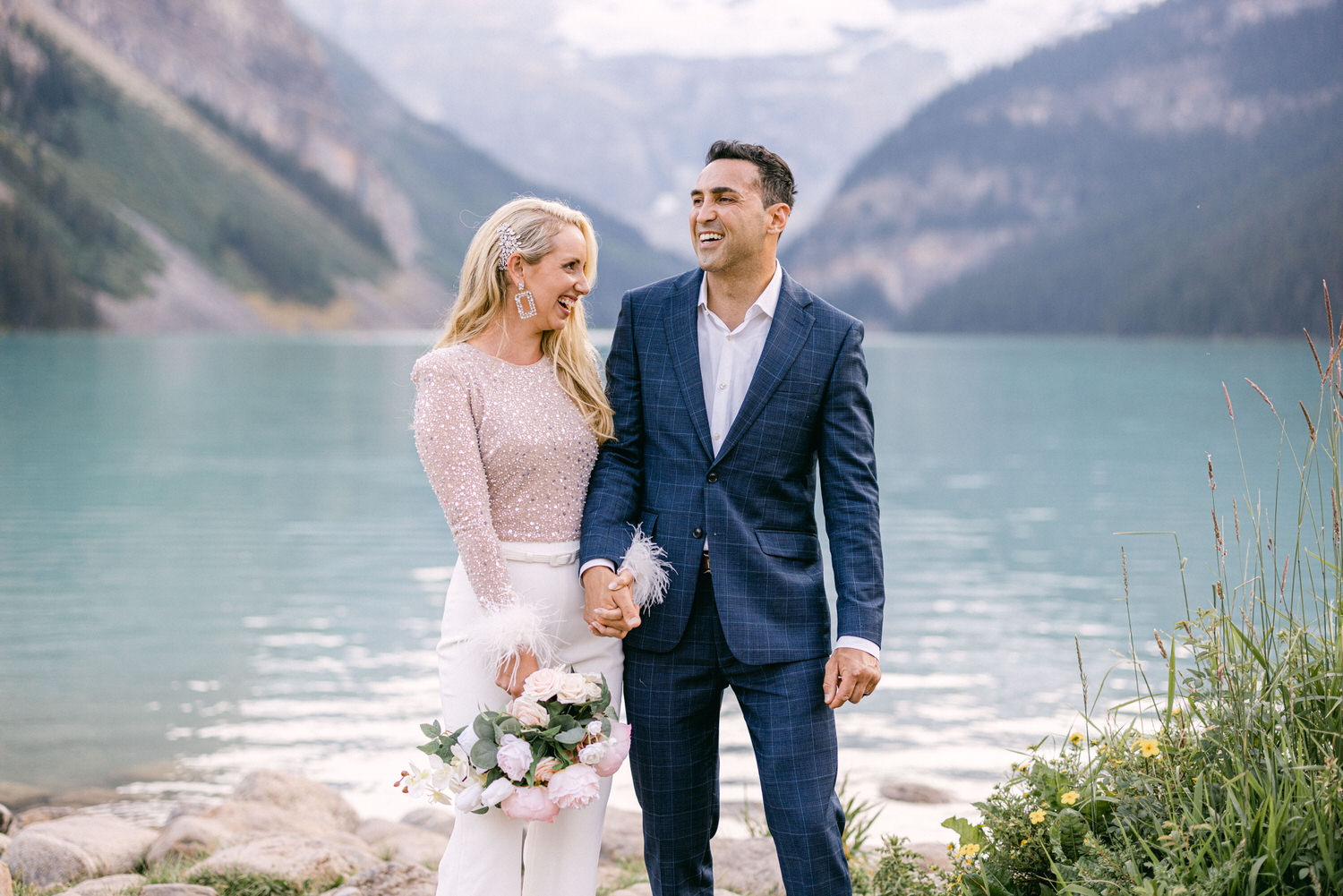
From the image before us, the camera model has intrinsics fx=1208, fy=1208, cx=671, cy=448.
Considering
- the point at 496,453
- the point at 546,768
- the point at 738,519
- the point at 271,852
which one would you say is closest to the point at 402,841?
the point at 271,852

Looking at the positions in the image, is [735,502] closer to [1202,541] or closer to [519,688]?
[519,688]

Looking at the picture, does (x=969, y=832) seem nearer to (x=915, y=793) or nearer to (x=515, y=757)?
(x=515, y=757)

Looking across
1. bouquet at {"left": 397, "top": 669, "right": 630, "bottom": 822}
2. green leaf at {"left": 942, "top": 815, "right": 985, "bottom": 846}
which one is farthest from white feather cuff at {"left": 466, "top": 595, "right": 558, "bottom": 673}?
green leaf at {"left": 942, "top": 815, "right": 985, "bottom": 846}

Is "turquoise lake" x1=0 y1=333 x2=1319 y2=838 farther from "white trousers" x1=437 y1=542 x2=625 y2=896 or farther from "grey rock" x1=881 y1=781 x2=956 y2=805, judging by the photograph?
"white trousers" x1=437 y1=542 x2=625 y2=896

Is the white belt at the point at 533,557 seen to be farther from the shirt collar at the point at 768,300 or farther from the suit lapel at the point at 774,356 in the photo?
the shirt collar at the point at 768,300

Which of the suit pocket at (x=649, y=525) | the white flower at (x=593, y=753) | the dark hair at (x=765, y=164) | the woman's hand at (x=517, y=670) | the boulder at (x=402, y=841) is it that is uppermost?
the dark hair at (x=765, y=164)

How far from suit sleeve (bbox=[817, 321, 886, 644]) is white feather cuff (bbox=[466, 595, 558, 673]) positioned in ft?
2.79

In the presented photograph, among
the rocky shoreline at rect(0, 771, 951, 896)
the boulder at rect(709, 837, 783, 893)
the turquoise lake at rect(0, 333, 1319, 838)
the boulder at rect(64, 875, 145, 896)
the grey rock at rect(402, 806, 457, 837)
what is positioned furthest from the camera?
the turquoise lake at rect(0, 333, 1319, 838)

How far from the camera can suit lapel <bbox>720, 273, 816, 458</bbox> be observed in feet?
11.6

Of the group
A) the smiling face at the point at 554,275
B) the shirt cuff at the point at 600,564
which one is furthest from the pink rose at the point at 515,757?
the smiling face at the point at 554,275

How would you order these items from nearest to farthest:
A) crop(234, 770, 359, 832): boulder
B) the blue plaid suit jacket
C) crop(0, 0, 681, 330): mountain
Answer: the blue plaid suit jacket < crop(234, 770, 359, 832): boulder < crop(0, 0, 681, 330): mountain

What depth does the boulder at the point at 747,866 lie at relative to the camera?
4.75 m

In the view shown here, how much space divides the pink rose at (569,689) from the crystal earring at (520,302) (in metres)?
1.08

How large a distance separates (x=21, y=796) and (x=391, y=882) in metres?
4.37
